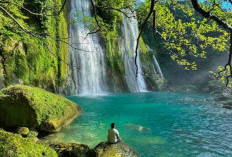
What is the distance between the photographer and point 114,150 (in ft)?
18.8

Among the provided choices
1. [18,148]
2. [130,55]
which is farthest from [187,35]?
[130,55]

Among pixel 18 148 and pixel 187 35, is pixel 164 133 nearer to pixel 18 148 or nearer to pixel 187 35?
pixel 187 35

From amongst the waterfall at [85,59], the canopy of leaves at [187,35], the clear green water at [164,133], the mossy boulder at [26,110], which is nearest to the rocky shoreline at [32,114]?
the mossy boulder at [26,110]

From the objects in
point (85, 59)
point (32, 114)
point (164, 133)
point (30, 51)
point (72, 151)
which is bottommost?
point (164, 133)

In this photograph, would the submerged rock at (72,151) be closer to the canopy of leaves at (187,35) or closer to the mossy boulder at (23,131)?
the mossy boulder at (23,131)

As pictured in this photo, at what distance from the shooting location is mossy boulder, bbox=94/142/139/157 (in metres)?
5.50

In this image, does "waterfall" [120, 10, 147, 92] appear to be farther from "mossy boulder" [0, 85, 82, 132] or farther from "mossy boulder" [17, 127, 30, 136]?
"mossy boulder" [17, 127, 30, 136]

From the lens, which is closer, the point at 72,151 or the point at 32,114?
the point at 72,151

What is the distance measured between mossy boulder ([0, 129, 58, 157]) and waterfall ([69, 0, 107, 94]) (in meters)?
16.0

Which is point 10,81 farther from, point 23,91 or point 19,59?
point 23,91

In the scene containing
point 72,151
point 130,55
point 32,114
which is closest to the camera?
point 72,151

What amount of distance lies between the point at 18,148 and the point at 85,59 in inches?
732

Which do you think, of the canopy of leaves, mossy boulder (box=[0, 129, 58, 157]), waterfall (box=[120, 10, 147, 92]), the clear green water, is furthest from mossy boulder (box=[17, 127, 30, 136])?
waterfall (box=[120, 10, 147, 92])

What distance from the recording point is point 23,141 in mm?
4301
